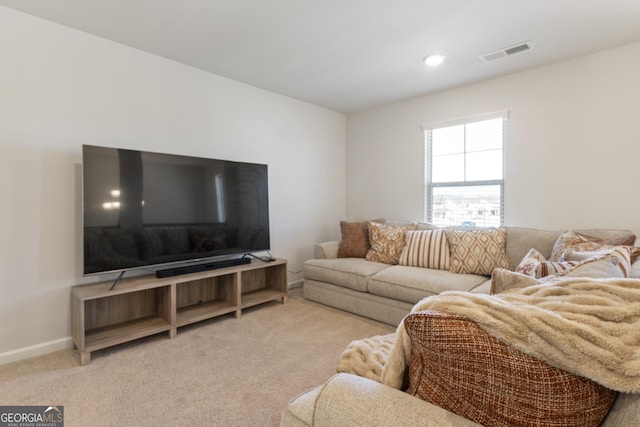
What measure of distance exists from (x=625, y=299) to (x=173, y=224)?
281cm

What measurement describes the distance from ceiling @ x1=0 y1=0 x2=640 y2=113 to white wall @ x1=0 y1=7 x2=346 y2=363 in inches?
6.4

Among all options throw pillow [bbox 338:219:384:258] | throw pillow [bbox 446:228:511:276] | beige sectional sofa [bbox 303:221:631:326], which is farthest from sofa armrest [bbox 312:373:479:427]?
throw pillow [bbox 338:219:384:258]

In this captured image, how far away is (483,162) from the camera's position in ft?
11.6

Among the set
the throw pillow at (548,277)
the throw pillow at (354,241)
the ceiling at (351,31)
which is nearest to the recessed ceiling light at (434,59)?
the ceiling at (351,31)

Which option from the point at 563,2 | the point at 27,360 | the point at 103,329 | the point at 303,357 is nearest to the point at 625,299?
the point at 303,357

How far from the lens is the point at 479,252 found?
2.92 m

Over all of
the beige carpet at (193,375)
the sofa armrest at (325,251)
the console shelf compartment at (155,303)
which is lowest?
the beige carpet at (193,375)

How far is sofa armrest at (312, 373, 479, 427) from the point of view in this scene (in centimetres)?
70

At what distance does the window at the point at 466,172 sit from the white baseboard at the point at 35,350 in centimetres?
372

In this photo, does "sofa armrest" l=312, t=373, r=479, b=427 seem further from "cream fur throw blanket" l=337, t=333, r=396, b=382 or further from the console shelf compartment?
the console shelf compartment

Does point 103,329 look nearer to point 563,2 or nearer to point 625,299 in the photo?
point 625,299

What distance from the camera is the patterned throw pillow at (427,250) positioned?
3107mm

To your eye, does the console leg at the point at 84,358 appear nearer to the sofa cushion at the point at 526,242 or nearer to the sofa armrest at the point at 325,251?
the sofa armrest at the point at 325,251

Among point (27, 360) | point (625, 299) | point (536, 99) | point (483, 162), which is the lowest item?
point (27, 360)
